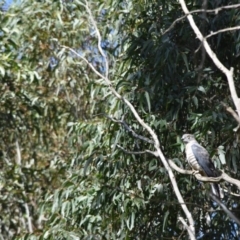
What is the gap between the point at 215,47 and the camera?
5543 millimetres

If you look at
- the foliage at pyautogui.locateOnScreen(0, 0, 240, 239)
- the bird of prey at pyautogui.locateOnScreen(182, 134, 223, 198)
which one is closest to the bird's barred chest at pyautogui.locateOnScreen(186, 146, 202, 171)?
the bird of prey at pyautogui.locateOnScreen(182, 134, 223, 198)

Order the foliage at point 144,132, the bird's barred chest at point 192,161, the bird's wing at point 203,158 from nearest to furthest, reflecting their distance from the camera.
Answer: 1. the bird's wing at point 203,158
2. the bird's barred chest at point 192,161
3. the foliage at point 144,132

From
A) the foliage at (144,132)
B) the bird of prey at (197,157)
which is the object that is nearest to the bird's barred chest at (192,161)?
the bird of prey at (197,157)

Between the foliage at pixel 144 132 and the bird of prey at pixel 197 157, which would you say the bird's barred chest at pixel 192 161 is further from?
the foliage at pixel 144 132

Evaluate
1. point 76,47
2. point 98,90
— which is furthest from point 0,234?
point 98,90

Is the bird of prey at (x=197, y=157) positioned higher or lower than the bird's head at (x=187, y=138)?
lower

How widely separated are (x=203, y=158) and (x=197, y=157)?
0.25ft

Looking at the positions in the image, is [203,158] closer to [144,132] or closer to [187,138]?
[187,138]

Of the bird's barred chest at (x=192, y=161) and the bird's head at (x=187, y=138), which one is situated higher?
the bird's head at (x=187, y=138)

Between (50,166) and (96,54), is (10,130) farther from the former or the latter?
(96,54)

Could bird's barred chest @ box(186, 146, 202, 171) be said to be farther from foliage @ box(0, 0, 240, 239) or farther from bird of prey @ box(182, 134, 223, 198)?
foliage @ box(0, 0, 240, 239)

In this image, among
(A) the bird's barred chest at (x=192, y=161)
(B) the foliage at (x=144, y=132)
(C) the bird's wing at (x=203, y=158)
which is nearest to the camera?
(C) the bird's wing at (x=203, y=158)

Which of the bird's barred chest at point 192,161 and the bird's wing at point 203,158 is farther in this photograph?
the bird's barred chest at point 192,161

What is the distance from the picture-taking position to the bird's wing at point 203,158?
501 centimetres
